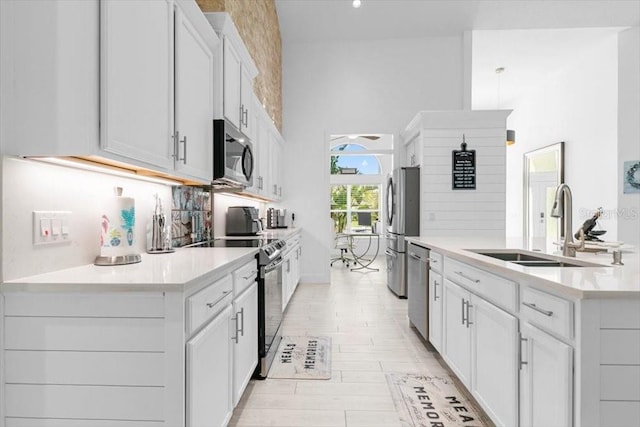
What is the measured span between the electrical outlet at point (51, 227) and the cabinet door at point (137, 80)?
36 cm

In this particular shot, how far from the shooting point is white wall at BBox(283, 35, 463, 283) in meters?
5.54

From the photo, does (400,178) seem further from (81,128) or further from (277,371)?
(81,128)

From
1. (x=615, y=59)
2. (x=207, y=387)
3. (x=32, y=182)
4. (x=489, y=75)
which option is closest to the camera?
(x=32, y=182)

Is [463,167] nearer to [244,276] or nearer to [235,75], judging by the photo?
[235,75]

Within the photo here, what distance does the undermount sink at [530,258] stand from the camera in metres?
1.84

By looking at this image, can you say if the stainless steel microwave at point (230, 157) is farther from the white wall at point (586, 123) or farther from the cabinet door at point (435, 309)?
the white wall at point (586, 123)

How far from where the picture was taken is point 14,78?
3.86 feet

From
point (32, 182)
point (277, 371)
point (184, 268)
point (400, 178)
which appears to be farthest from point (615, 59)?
point (32, 182)

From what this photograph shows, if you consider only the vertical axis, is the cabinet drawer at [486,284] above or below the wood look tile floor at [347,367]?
above

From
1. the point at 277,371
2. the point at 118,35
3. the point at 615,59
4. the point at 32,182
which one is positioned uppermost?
the point at 615,59

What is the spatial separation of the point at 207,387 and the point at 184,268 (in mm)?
477

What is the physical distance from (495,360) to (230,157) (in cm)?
199

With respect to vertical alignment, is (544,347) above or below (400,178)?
below

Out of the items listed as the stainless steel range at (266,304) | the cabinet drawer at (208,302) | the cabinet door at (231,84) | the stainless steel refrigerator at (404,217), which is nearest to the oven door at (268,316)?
the stainless steel range at (266,304)
